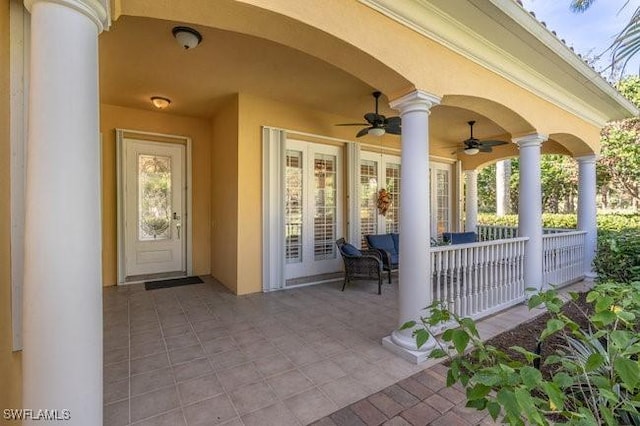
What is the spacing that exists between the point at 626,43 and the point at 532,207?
→ 3150mm

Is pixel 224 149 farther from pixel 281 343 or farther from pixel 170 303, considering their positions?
pixel 281 343

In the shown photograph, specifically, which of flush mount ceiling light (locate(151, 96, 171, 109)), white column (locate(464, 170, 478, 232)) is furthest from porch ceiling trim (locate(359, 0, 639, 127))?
flush mount ceiling light (locate(151, 96, 171, 109))

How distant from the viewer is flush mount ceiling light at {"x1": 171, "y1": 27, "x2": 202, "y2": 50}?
263 centimetres

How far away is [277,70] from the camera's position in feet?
11.5

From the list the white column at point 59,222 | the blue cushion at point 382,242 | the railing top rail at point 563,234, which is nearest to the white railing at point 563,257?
the railing top rail at point 563,234

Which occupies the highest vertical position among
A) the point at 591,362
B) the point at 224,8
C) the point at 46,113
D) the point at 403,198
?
the point at 224,8

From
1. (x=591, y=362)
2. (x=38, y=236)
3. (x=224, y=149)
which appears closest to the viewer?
(x=591, y=362)

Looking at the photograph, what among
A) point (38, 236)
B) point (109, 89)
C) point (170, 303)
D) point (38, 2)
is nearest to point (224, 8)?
point (38, 2)

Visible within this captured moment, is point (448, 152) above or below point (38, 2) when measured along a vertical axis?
above

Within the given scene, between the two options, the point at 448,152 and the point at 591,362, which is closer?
the point at 591,362

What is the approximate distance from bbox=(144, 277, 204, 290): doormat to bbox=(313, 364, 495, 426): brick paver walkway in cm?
373

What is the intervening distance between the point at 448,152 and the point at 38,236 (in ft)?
25.2

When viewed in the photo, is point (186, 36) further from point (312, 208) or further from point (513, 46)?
point (513, 46)

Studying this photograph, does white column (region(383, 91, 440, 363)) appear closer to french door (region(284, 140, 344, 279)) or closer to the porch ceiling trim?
the porch ceiling trim
